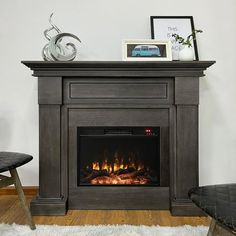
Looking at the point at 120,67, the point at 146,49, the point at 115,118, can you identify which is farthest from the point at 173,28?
the point at 115,118

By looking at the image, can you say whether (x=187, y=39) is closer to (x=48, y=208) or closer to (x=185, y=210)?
(x=185, y=210)

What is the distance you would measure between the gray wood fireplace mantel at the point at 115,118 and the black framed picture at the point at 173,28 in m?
0.41

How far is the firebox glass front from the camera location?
7.63ft

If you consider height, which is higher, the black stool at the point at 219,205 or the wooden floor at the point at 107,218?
the black stool at the point at 219,205

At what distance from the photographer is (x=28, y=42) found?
261cm

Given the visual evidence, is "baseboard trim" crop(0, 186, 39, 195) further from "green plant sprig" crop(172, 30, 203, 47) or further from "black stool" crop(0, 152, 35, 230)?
"green plant sprig" crop(172, 30, 203, 47)

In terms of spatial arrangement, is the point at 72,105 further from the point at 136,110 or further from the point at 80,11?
the point at 80,11

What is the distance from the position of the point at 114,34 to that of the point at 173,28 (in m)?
0.51

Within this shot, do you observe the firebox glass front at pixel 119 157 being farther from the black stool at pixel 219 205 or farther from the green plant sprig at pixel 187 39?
the black stool at pixel 219 205

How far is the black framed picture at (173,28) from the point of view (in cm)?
252

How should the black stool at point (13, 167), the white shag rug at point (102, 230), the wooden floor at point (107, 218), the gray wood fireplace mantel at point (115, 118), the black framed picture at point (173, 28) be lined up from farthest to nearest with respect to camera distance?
1. the black framed picture at point (173, 28)
2. the gray wood fireplace mantel at point (115, 118)
3. the wooden floor at point (107, 218)
4. the white shag rug at point (102, 230)
5. the black stool at point (13, 167)

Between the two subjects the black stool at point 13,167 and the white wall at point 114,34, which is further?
the white wall at point 114,34

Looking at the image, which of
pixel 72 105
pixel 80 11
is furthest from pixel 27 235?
pixel 80 11

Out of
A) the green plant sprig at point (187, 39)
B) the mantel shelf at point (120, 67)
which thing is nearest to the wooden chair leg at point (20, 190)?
the mantel shelf at point (120, 67)
